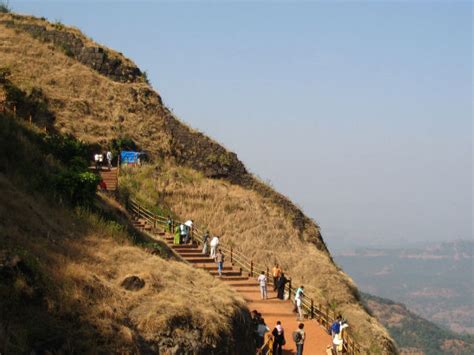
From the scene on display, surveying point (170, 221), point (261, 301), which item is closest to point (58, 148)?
point (170, 221)

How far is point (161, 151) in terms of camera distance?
4912cm

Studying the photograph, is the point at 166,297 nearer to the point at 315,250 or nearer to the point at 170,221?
the point at 170,221

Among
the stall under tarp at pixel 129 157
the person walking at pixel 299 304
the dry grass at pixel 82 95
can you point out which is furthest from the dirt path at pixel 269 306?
the dry grass at pixel 82 95

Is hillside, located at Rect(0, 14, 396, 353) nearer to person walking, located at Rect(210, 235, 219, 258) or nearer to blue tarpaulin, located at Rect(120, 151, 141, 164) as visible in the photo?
blue tarpaulin, located at Rect(120, 151, 141, 164)

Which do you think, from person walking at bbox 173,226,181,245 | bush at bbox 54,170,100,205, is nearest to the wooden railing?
person walking at bbox 173,226,181,245

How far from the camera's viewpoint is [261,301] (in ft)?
91.6

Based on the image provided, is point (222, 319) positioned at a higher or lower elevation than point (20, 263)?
lower

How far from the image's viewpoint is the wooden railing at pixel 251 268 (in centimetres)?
2631

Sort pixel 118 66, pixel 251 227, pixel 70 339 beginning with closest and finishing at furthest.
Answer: pixel 70 339, pixel 251 227, pixel 118 66

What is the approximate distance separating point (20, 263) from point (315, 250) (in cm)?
3057

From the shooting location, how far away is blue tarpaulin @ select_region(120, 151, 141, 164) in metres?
45.8

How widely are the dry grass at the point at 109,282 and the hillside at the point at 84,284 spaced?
35 millimetres

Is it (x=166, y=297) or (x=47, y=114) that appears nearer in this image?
(x=166, y=297)

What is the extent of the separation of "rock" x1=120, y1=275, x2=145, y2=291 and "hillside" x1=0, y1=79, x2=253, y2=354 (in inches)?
1.1
